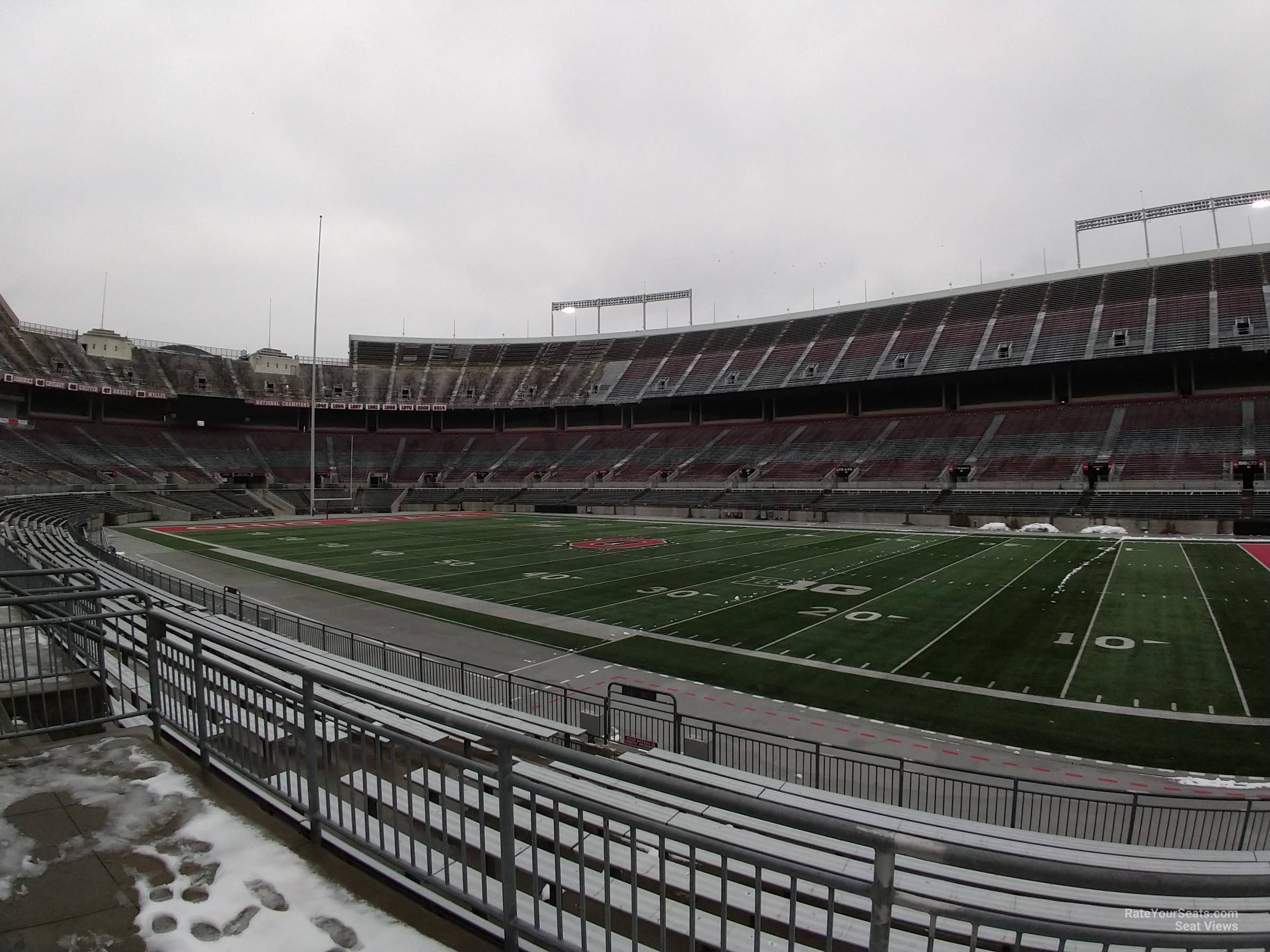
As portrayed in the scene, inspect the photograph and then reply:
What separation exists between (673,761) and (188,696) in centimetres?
498

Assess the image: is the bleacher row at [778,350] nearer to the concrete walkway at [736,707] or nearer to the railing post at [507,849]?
the concrete walkway at [736,707]

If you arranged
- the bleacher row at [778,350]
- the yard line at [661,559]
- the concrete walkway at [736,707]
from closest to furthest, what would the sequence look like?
the concrete walkway at [736,707] < the yard line at [661,559] < the bleacher row at [778,350]

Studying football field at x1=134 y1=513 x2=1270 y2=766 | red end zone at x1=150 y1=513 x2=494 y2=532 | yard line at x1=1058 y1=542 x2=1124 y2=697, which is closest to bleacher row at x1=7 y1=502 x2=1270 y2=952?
football field at x1=134 y1=513 x2=1270 y2=766

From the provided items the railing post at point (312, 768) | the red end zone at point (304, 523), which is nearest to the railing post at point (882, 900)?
the railing post at point (312, 768)

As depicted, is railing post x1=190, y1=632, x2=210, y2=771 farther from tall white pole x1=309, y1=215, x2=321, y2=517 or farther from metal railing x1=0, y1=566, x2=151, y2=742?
tall white pole x1=309, y1=215, x2=321, y2=517

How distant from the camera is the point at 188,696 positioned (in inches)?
234

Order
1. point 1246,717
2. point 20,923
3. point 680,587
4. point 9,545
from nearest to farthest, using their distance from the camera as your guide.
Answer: point 20,923, point 1246,717, point 9,545, point 680,587

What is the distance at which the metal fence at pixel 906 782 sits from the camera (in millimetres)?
7926

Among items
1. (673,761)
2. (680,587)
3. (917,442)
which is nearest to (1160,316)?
(917,442)

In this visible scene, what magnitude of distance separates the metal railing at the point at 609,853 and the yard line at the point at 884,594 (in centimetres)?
1020

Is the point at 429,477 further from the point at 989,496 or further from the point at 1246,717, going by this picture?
the point at 1246,717

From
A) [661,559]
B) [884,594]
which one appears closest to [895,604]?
[884,594]

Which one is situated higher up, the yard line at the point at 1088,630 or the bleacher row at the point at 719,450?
the bleacher row at the point at 719,450

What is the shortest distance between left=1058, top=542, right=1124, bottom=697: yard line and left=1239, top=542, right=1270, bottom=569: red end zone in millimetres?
4860
